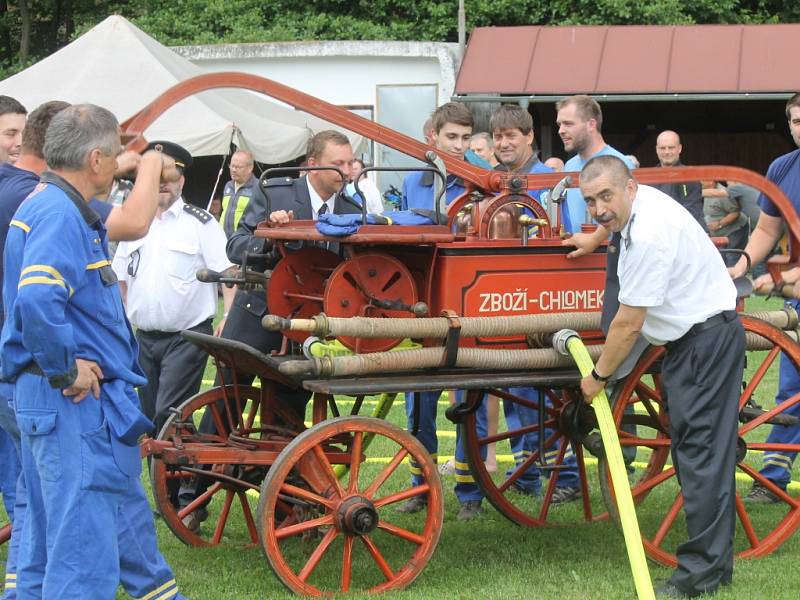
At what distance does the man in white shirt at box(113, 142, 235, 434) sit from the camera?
6125mm

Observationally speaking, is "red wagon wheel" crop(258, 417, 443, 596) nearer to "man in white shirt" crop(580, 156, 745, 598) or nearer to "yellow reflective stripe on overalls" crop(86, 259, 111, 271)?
"man in white shirt" crop(580, 156, 745, 598)

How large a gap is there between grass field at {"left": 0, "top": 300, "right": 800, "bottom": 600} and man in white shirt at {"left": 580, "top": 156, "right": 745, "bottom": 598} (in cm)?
24

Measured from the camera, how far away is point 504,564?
5.41 meters

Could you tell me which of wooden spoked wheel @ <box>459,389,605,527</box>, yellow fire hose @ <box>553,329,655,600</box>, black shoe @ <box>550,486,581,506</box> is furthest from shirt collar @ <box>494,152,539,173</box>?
black shoe @ <box>550,486,581,506</box>

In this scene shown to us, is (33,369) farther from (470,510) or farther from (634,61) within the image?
(634,61)

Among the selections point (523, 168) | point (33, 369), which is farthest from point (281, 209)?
point (33, 369)

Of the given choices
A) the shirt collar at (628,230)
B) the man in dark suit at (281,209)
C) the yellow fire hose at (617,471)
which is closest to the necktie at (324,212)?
the man in dark suit at (281,209)

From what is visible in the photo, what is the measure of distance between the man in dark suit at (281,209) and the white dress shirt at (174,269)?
0.40 meters

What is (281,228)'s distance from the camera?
5234 millimetres

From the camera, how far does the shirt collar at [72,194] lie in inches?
160

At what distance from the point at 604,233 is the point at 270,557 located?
6.46 feet

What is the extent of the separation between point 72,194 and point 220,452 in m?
1.37

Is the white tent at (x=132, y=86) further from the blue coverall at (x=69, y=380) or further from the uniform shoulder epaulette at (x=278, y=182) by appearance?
the blue coverall at (x=69, y=380)

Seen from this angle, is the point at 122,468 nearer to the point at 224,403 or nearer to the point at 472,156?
the point at 224,403
